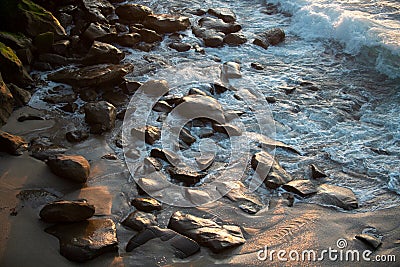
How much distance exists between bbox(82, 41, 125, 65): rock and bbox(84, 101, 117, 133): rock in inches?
50.7

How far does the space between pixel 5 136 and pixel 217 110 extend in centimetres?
234

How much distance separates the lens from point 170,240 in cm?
325

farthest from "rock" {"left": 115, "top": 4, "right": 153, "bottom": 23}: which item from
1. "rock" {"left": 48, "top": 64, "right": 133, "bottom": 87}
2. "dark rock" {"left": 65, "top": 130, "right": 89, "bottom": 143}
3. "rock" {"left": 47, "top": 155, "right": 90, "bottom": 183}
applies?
"rock" {"left": 47, "top": 155, "right": 90, "bottom": 183}

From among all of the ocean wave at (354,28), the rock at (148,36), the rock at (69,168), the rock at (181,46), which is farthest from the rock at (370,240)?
the rock at (148,36)

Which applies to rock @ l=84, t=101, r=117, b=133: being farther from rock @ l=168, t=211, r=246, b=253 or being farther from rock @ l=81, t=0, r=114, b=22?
→ rock @ l=81, t=0, r=114, b=22

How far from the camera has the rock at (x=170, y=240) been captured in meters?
3.15

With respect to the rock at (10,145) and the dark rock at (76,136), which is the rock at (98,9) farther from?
the rock at (10,145)

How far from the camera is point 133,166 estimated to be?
4199 millimetres

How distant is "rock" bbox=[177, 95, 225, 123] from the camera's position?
5.06 metres

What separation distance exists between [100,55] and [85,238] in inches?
133

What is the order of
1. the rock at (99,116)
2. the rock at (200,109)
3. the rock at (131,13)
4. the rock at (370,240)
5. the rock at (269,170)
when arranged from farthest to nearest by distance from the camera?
1. the rock at (131,13)
2. the rock at (200,109)
3. the rock at (99,116)
4. the rock at (269,170)
5. the rock at (370,240)

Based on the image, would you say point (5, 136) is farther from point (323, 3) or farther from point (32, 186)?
point (323, 3)

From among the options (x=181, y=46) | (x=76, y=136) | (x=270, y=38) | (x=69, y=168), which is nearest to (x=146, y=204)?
(x=69, y=168)

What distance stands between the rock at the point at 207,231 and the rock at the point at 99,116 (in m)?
1.60
